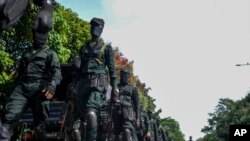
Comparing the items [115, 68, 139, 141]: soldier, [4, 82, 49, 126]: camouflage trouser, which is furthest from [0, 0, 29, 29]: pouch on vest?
[115, 68, 139, 141]: soldier

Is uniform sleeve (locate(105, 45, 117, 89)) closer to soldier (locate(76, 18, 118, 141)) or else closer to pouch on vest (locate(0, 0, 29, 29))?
soldier (locate(76, 18, 118, 141))

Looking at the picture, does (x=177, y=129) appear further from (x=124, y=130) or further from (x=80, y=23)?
(x=124, y=130)

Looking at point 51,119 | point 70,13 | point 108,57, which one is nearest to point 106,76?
point 108,57

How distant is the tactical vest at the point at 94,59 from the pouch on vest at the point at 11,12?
4.90m

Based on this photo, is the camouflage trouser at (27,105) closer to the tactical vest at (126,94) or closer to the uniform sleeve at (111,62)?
the uniform sleeve at (111,62)

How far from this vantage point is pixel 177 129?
134 m

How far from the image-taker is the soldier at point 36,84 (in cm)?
774

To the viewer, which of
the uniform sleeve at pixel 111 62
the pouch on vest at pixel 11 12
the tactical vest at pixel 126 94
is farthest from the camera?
the tactical vest at pixel 126 94

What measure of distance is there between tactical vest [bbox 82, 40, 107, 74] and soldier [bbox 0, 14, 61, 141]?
1805 millimetres

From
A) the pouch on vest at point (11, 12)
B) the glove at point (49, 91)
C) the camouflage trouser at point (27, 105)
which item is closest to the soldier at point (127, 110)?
the camouflage trouser at point (27, 105)

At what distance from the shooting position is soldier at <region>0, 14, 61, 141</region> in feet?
25.4

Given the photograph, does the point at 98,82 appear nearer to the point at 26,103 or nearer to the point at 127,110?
the point at 26,103

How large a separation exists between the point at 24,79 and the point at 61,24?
1969cm

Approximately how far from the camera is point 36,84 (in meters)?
8.07
